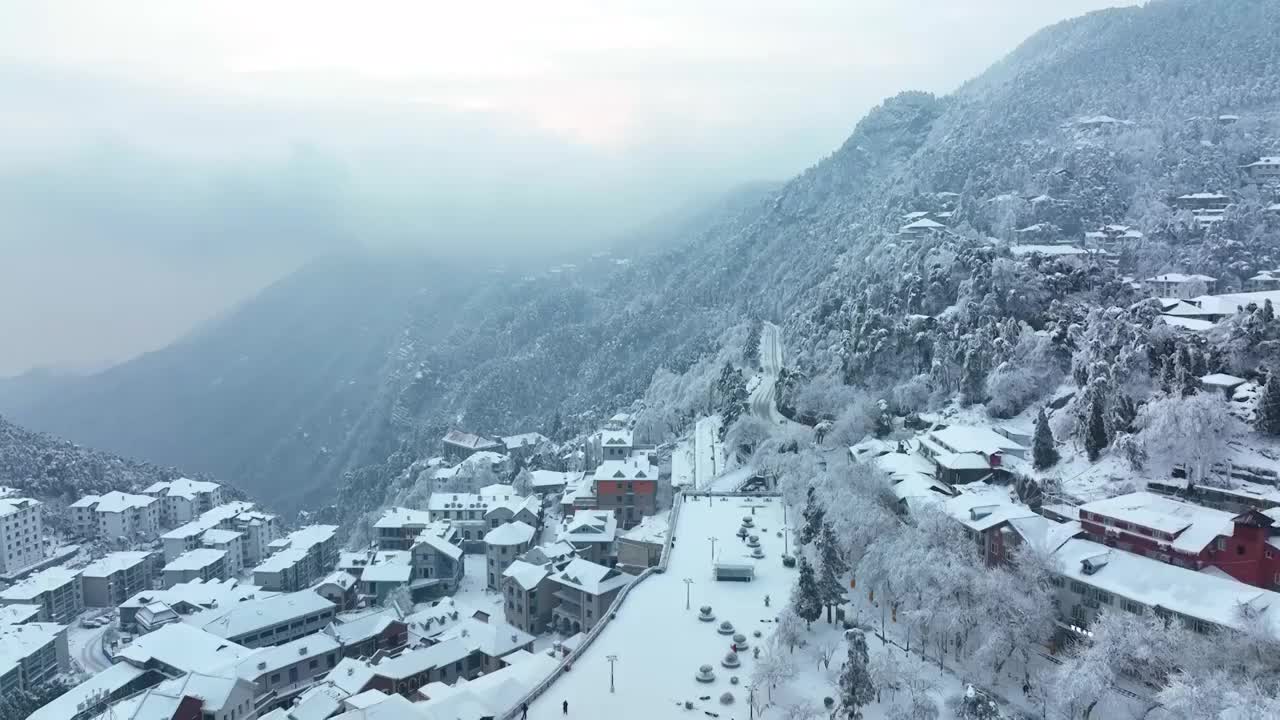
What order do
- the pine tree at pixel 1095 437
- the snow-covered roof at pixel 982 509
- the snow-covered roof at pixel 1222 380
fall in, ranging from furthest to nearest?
1. the snow-covered roof at pixel 1222 380
2. the pine tree at pixel 1095 437
3. the snow-covered roof at pixel 982 509

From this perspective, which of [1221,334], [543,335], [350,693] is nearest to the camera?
[350,693]

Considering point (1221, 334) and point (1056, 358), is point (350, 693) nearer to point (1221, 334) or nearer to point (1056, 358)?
point (1056, 358)

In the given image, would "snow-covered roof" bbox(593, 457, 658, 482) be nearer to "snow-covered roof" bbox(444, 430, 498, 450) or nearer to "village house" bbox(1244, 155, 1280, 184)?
"snow-covered roof" bbox(444, 430, 498, 450)

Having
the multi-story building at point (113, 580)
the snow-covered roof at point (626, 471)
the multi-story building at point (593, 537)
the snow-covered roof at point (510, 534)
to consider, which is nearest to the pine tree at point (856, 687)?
the multi-story building at point (593, 537)

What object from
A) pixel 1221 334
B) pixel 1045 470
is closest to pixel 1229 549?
pixel 1045 470

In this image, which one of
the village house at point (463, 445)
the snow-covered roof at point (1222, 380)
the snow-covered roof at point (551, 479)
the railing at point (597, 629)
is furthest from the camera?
the village house at point (463, 445)

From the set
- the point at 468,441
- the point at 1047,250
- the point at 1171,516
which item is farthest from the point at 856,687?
the point at 468,441

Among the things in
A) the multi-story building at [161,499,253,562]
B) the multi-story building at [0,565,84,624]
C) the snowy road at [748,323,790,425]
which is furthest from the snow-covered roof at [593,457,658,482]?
the multi-story building at [0,565,84,624]

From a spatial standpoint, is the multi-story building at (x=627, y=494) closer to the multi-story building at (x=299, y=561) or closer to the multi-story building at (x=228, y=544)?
the multi-story building at (x=299, y=561)
